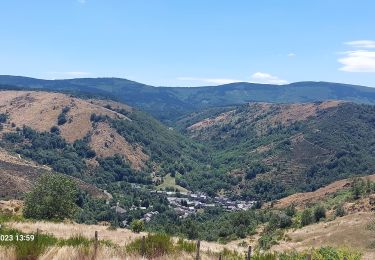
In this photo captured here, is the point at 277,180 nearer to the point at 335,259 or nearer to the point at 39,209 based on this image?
the point at 39,209

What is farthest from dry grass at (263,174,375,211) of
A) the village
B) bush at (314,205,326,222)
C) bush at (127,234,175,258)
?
bush at (127,234,175,258)

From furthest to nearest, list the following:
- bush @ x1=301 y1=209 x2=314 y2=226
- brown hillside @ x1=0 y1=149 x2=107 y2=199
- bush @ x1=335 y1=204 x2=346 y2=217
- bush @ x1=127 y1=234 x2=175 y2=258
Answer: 1. brown hillside @ x1=0 y1=149 x2=107 y2=199
2. bush @ x1=301 y1=209 x2=314 y2=226
3. bush @ x1=335 y1=204 x2=346 y2=217
4. bush @ x1=127 y1=234 x2=175 y2=258

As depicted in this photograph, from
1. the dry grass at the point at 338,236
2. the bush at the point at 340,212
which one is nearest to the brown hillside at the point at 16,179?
the dry grass at the point at 338,236

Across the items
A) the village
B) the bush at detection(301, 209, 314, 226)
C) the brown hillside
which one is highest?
the bush at detection(301, 209, 314, 226)

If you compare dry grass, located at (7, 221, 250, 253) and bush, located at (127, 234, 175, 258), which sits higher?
bush, located at (127, 234, 175, 258)

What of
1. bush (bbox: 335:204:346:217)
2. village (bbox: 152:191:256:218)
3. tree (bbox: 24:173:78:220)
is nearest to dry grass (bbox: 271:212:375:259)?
bush (bbox: 335:204:346:217)

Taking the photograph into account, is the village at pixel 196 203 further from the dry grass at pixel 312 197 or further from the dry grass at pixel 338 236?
the dry grass at pixel 338 236

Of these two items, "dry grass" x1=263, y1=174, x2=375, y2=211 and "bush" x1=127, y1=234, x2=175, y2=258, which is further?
"dry grass" x1=263, y1=174, x2=375, y2=211

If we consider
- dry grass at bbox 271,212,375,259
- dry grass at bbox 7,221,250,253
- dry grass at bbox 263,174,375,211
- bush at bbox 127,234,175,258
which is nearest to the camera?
bush at bbox 127,234,175,258

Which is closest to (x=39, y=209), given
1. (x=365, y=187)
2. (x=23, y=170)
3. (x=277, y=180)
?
(x=365, y=187)

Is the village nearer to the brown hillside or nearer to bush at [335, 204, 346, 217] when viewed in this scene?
the brown hillside
